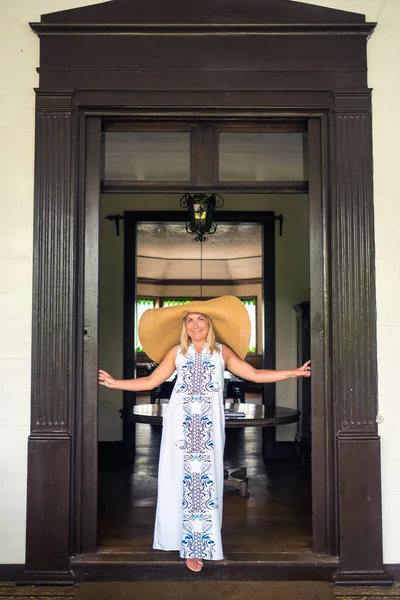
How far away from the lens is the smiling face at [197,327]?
4.07 meters

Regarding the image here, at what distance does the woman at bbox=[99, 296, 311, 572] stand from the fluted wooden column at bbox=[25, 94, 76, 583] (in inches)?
13.2

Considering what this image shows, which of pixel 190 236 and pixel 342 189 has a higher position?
pixel 190 236

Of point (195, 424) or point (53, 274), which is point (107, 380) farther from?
point (53, 274)

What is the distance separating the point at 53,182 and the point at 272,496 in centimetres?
345

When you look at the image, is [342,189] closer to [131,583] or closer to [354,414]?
[354,414]

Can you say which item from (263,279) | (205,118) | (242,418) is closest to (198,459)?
(242,418)

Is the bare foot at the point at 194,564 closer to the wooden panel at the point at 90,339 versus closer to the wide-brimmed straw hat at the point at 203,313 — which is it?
the wooden panel at the point at 90,339

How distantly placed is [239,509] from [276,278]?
3.28 meters

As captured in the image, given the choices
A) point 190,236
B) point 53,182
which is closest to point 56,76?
point 53,182

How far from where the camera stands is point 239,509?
17.9 feet

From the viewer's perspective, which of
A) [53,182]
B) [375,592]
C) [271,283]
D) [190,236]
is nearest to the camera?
[375,592]

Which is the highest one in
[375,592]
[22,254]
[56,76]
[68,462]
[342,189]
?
[56,76]

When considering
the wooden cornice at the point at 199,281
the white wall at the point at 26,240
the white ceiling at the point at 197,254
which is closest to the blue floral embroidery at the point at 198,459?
the white wall at the point at 26,240

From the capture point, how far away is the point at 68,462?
3.96 meters
